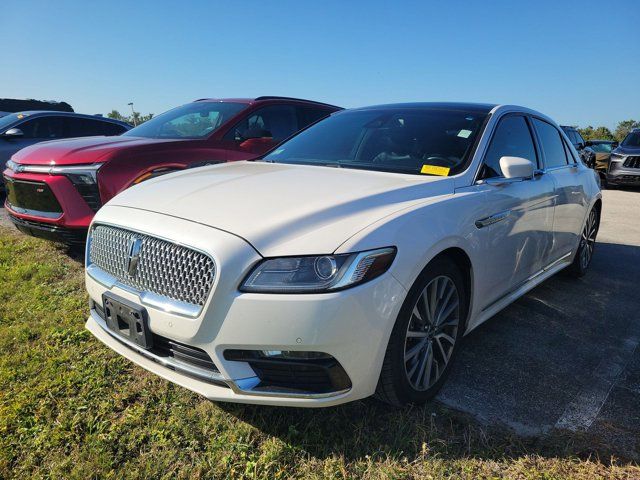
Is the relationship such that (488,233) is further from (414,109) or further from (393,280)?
(414,109)

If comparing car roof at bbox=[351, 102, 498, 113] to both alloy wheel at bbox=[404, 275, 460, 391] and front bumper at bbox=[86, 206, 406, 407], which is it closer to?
alloy wheel at bbox=[404, 275, 460, 391]

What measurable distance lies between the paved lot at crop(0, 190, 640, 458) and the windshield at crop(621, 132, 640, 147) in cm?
1104

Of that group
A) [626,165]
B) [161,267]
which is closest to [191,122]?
[161,267]

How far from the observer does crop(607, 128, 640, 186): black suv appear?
43.0 ft

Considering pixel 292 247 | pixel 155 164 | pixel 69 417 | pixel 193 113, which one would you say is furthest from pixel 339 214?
pixel 193 113

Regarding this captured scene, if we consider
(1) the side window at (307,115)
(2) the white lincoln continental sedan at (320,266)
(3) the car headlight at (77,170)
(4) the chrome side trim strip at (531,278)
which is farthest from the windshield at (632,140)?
(3) the car headlight at (77,170)

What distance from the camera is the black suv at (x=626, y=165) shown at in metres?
13.1

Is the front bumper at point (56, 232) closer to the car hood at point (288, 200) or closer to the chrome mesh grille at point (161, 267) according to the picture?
the car hood at point (288, 200)

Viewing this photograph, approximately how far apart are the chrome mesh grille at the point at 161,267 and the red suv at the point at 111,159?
1796 millimetres

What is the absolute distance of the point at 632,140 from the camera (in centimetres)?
1373

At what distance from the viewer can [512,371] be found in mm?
2871

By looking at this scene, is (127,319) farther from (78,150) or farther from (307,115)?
(307,115)

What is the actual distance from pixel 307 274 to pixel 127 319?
0.90 meters

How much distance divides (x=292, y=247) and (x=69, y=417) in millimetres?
1414
